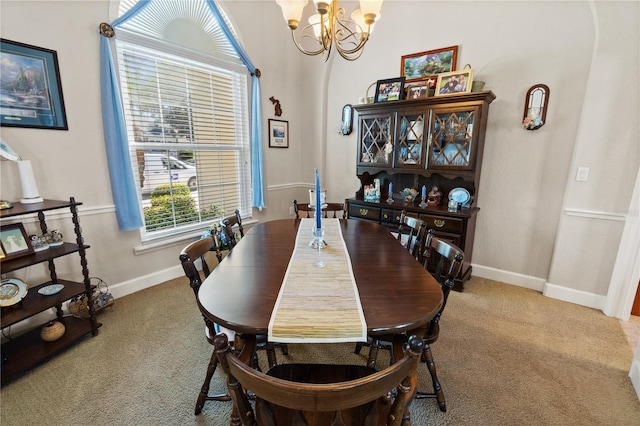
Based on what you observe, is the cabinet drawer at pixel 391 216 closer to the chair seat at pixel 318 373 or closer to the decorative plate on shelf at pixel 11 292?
the chair seat at pixel 318 373

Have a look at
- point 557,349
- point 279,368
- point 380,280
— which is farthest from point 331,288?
point 557,349

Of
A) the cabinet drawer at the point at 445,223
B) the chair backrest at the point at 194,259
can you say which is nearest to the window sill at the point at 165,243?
the chair backrest at the point at 194,259

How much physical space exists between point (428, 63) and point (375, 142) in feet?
3.28

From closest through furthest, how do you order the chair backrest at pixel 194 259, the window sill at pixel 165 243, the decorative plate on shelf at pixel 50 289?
Result: the chair backrest at pixel 194 259
the decorative plate on shelf at pixel 50 289
the window sill at pixel 165 243

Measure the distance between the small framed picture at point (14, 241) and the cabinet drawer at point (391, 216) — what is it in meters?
2.90

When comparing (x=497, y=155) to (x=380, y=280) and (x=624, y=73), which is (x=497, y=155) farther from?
(x=380, y=280)

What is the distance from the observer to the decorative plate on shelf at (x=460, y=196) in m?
2.83

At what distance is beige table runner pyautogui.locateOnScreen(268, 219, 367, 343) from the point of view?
3.09 feet

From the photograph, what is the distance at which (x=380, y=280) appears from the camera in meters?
1.28

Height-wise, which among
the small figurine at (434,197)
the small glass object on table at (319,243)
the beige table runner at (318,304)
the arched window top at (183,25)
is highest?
the arched window top at (183,25)

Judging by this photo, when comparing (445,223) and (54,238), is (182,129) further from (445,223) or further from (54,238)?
(445,223)

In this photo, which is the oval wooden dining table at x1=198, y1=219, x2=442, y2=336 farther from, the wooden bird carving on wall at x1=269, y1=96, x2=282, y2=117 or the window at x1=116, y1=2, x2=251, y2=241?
the wooden bird carving on wall at x1=269, y1=96, x2=282, y2=117

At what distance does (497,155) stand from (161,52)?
3.42 m

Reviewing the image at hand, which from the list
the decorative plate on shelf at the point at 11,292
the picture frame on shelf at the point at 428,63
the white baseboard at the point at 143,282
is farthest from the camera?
the picture frame on shelf at the point at 428,63
